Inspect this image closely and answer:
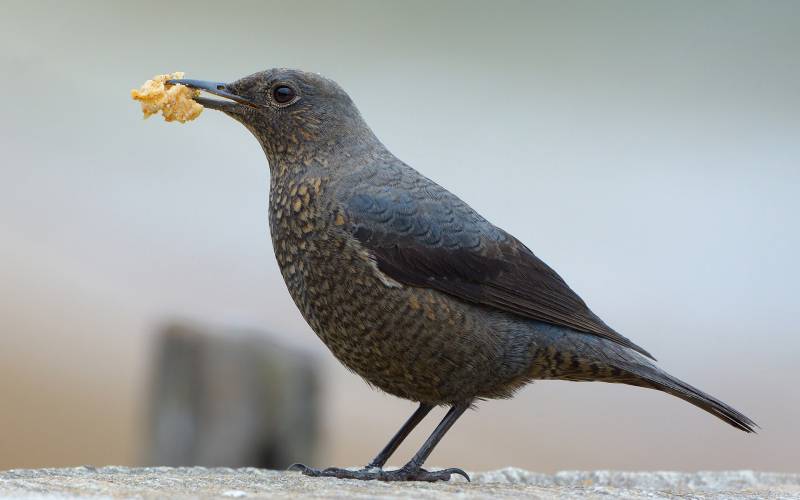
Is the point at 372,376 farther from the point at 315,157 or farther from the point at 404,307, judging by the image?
the point at 315,157

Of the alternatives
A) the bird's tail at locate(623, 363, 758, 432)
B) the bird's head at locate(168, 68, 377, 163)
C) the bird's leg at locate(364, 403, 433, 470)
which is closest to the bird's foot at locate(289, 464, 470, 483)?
the bird's leg at locate(364, 403, 433, 470)

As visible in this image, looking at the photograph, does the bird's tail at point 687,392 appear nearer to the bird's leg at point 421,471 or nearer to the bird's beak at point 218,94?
the bird's leg at point 421,471

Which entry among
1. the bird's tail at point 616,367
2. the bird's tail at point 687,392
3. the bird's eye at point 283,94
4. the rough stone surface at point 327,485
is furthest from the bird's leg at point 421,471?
the bird's eye at point 283,94

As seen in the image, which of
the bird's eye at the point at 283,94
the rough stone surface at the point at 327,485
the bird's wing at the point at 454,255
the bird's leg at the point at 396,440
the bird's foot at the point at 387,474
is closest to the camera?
the rough stone surface at the point at 327,485

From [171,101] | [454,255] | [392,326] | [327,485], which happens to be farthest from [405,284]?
[171,101]

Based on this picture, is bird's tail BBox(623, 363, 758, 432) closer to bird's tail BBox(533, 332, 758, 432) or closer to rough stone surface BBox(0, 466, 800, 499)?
bird's tail BBox(533, 332, 758, 432)
